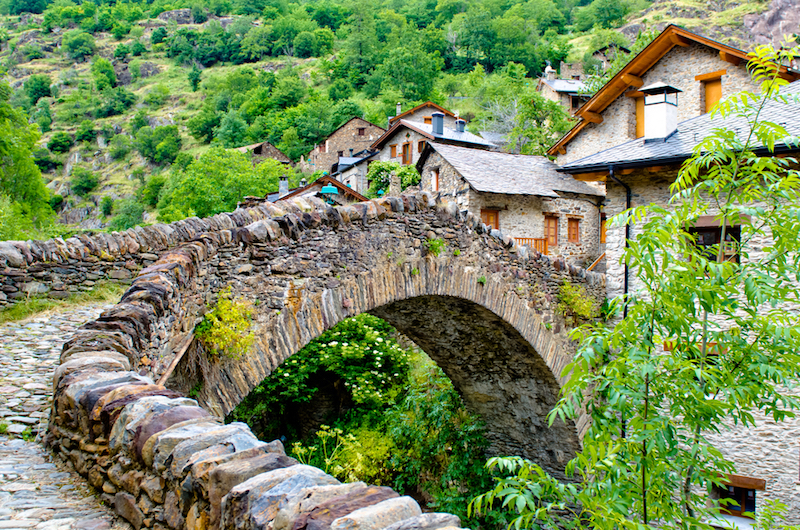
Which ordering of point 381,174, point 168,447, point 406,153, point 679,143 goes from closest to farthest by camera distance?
point 168,447, point 679,143, point 381,174, point 406,153

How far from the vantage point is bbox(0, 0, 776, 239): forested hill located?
132ft

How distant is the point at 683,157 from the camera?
8844 millimetres

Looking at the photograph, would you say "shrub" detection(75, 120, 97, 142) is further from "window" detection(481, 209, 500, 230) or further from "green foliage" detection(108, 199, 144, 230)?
"window" detection(481, 209, 500, 230)

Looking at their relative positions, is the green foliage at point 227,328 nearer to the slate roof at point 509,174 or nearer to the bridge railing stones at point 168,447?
the bridge railing stones at point 168,447

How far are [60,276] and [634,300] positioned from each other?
20.1 feet

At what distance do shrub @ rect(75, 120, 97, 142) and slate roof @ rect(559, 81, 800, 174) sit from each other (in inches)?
3094

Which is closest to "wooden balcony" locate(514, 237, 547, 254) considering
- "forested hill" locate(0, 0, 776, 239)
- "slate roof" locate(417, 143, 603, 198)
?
"slate roof" locate(417, 143, 603, 198)

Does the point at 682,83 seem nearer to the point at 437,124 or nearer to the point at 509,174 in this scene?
the point at 509,174

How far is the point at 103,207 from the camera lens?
59.8 metres

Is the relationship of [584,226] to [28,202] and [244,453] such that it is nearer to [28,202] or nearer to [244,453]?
[244,453]

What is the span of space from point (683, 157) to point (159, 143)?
6799cm

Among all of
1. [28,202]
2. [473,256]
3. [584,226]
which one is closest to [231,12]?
[28,202]

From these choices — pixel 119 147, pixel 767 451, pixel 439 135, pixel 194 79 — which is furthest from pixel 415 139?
pixel 194 79

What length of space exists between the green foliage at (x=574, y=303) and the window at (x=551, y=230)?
30.1 ft
